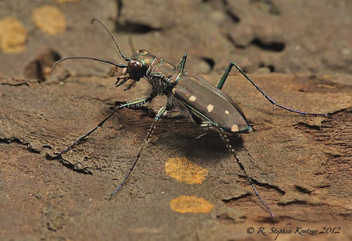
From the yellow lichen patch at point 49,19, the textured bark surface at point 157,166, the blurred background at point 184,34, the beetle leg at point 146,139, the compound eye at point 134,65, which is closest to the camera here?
the textured bark surface at point 157,166

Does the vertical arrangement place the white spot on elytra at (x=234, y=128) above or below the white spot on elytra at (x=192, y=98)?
below

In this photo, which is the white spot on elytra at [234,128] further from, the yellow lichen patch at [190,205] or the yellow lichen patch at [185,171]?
the yellow lichen patch at [190,205]

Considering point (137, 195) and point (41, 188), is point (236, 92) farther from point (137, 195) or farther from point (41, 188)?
point (41, 188)

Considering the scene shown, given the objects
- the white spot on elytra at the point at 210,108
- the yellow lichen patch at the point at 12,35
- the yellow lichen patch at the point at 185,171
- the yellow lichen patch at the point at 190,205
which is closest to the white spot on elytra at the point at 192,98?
the white spot on elytra at the point at 210,108

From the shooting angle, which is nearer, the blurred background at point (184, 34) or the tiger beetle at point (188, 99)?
the tiger beetle at point (188, 99)

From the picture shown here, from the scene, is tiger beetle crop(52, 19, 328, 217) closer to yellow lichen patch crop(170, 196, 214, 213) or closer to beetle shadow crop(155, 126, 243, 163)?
beetle shadow crop(155, 126, 243, 163)

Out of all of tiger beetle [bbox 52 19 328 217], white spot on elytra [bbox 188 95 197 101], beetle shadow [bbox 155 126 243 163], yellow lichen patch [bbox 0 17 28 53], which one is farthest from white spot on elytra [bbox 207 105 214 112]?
yellow lichen patch [bbox 0 17 28 53]

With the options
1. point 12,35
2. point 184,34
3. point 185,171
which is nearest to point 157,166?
point 185,171
